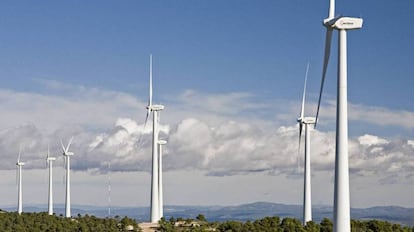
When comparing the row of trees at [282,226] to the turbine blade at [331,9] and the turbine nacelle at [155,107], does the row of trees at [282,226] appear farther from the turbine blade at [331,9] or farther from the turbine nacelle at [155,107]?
the turbine blade at [331,9]

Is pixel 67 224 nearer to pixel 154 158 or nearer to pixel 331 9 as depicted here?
pixel 154 158

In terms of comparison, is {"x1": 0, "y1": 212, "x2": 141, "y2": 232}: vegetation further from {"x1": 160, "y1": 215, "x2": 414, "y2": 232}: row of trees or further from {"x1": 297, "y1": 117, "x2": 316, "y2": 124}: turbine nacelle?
{"x1": 297, "y1": 117, "x2": 316, "y2": 124}: turbine nacelle

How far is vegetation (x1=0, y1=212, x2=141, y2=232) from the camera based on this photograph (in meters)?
170

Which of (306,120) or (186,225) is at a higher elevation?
(306,120)

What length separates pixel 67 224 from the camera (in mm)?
176250

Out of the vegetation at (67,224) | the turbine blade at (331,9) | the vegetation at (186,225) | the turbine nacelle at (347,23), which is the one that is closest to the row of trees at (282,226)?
the vegetation at (186,225)

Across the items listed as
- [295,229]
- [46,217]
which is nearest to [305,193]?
[295,229]

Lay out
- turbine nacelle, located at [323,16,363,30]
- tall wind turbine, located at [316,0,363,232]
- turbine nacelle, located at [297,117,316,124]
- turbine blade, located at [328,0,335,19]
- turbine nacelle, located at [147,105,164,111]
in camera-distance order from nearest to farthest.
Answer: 1. tall wind turbine, located at [316,0,363,232]
2. turbine nacelle, located at [323,16,363,30]
3. turbine blade, located at [328,0,335,19]
4. turbine nacelle, located at [297,117,316,124]
5. turbine nacelle, located at [147,105,164,111]

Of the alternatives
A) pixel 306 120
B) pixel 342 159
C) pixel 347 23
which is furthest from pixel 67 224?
pixel 342 159

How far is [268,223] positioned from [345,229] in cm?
9072

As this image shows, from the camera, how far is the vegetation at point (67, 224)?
557 feet

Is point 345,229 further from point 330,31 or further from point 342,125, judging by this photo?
point 330,31

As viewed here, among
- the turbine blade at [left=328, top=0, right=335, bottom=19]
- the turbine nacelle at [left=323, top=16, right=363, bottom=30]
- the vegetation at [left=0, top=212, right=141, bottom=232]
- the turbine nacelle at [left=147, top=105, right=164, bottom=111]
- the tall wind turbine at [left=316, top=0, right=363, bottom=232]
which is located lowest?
Result: the vegetation at [left=0, top=212, right=141, bottom=232]

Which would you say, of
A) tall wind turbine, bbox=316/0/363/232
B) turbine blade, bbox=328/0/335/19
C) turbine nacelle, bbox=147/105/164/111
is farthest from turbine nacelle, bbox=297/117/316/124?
tall wind turbine, bbox=316/0/363/232
